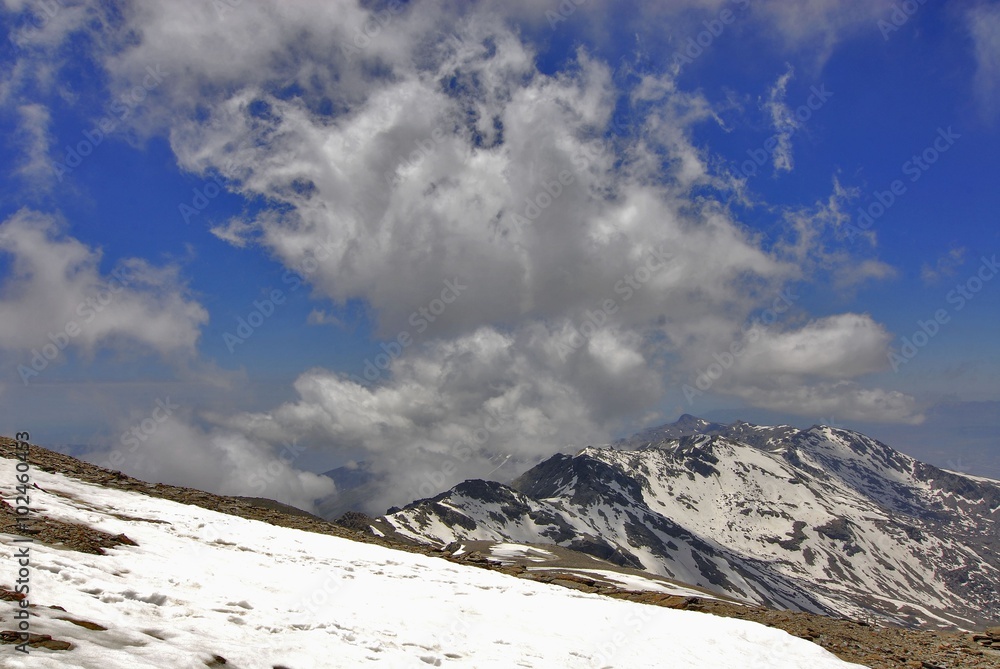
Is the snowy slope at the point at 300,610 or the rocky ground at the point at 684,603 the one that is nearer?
the snowy slope at the point at 300,610

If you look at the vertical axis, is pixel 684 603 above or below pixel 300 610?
above

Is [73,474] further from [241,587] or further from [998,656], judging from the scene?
[998,656]

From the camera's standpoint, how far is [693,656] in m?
23.6

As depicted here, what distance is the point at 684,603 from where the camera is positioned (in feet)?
106

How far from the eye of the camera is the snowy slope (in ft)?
45.9

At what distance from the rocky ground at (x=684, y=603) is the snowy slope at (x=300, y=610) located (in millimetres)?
1550

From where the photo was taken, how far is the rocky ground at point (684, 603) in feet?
69.1

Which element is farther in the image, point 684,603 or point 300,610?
point 684,603

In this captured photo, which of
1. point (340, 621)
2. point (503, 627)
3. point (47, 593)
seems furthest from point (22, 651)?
point (503, 627)

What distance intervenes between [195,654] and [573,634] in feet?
50.0

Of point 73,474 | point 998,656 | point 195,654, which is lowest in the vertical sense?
point 195,654

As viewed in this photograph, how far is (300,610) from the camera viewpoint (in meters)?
18.7

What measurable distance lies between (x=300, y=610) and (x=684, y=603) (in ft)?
74.4

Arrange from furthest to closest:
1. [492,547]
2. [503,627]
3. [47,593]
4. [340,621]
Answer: [492,547]
[503,627]
[340,621]
[47,593]
